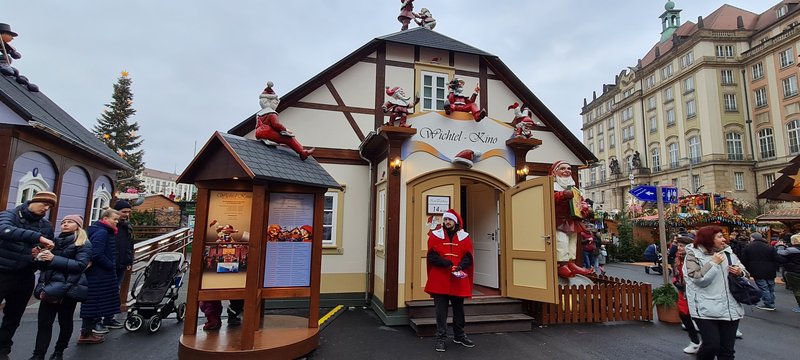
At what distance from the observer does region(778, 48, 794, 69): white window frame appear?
30.5 m

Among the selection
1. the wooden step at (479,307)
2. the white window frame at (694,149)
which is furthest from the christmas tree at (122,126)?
the white window frame at (694,149)

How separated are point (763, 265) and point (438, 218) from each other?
7131mm

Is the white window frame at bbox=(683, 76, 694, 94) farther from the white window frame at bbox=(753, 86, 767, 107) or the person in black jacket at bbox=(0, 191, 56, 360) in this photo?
the person in black jacket at bbox=(0, 191, 56, 360)

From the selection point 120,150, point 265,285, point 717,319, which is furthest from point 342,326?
point 120,150

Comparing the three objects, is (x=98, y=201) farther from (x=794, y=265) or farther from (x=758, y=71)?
(x=758, y=71)

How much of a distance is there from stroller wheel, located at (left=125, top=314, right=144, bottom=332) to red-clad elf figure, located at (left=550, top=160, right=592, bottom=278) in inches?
261

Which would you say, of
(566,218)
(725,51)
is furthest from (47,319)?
(725,51)

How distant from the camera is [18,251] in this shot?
11.7 ft

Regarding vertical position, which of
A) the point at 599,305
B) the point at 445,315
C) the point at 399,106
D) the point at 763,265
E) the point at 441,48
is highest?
the point at 441,48

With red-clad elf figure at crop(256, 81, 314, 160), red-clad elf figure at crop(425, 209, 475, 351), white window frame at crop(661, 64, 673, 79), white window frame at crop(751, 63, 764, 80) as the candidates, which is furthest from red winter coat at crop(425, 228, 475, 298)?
white window frame at crop(661, 64, 673, 79)

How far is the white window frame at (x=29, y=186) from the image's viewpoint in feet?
20.5

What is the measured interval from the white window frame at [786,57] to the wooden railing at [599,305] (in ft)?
130

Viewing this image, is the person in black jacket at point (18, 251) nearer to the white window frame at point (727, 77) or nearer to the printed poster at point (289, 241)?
the printed poster at point (289, 241)

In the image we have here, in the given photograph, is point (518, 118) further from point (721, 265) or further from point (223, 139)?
point (223, 139)
